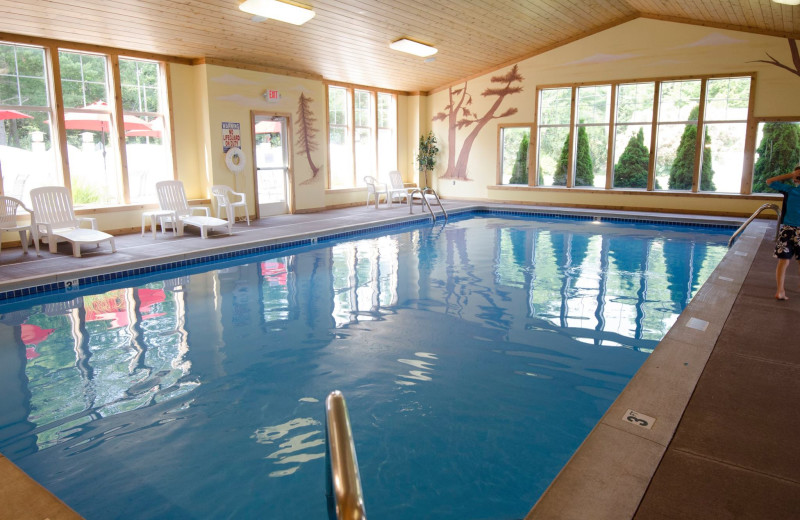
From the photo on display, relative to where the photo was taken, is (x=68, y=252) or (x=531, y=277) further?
(x=68, y=252)

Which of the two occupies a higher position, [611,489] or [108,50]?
[108,50]

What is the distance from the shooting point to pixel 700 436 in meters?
2.50

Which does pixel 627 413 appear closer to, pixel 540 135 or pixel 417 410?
pixel 417 410

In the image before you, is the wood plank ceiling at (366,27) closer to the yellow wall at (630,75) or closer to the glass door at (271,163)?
the yellow wall at (630,75)

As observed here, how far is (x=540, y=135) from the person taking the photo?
1272 centimetres

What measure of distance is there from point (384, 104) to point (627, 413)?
11760mm

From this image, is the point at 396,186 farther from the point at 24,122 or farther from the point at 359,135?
the point at 24,122

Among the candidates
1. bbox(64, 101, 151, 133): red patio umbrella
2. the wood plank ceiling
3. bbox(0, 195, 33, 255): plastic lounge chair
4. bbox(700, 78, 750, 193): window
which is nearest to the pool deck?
bbox(0, 195, 33, 255): plastic lounge chair

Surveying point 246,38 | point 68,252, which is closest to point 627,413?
point 68,252

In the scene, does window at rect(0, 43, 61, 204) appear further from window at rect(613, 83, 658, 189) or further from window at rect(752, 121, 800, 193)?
window at rect(752, 121, 800, 193)

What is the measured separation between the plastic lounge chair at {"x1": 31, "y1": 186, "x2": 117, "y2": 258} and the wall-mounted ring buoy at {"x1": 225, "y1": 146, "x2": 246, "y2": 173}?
2.54 m

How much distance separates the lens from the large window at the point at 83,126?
730 cm

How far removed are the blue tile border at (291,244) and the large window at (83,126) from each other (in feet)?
7.80

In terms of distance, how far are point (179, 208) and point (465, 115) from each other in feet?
24.9
